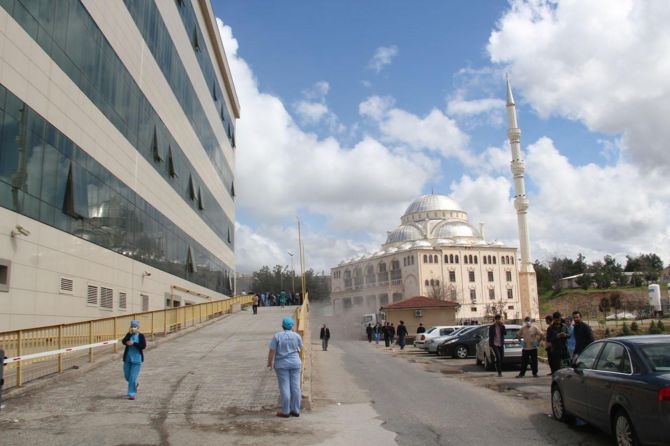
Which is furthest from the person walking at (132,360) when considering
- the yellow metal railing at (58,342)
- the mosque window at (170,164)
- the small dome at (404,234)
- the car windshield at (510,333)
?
the small dome at (404,234)

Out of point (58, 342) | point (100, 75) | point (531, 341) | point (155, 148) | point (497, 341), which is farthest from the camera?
point (155, 148)

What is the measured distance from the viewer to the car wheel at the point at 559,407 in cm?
847

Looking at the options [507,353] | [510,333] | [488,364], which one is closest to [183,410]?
[488,364]

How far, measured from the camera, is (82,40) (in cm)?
1789

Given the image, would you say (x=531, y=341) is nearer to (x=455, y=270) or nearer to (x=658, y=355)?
(x=658, y=355)

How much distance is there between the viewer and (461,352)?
23.2 metres

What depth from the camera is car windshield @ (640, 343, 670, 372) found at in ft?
21.1

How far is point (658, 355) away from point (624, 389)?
1.82ft

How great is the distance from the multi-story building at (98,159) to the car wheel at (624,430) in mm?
12199

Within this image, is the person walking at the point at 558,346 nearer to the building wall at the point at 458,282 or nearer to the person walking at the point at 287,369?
the person walking at the point at 287,369

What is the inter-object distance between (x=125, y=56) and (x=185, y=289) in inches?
525

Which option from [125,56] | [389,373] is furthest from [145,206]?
[389,373]

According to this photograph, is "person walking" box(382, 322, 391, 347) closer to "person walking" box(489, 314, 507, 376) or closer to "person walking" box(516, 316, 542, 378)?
"person walking" box(489, 314, 507, 376)

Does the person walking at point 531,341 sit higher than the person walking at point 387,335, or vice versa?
the person walking at point 531,341
